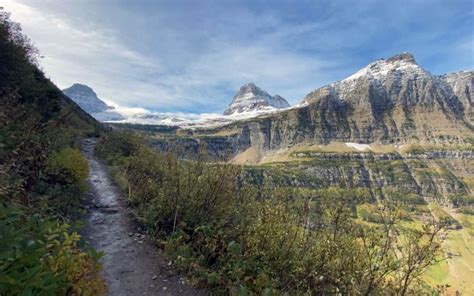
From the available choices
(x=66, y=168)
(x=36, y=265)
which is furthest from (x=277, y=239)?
(x=66, y=168)

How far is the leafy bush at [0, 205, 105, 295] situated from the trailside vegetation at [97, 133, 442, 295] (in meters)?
3.14

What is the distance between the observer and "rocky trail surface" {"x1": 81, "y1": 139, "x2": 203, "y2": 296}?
25.8 feet

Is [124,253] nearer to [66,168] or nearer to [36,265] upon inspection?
[66,168]

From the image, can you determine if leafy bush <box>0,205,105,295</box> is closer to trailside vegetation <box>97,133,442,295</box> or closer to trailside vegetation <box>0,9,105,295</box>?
trailside vegetation <box>0,9,105,295</box>

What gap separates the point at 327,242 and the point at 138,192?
30.7 ft

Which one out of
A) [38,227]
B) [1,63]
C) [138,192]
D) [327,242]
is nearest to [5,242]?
[38,227]

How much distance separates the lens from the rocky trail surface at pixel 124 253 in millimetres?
7864

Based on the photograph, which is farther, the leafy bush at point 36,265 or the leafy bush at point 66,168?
the leafy bush at point 66,168

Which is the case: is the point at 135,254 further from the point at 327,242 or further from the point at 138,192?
the point at 327,242

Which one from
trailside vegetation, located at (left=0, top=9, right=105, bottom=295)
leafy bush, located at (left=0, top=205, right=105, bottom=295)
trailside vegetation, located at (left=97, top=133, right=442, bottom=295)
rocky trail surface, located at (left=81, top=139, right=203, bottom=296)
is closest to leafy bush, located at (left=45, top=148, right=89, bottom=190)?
trailside vegetation, located at (left=0, top=9, right=105, bottom=295)

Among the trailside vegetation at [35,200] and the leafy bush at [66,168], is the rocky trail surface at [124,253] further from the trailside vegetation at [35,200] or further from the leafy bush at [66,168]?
the leafy bush at [66,168]

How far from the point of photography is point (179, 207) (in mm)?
10656

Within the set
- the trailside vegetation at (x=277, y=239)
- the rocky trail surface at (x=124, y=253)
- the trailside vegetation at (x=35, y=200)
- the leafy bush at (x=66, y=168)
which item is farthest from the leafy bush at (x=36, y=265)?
the leafy bush at (x=66, y=168)

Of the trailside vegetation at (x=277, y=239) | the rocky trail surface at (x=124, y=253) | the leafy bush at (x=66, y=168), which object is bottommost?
the rocky trail surface at (x=124, y=253)
